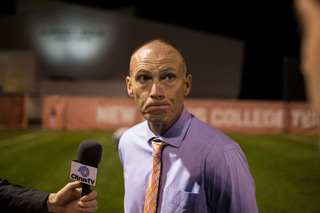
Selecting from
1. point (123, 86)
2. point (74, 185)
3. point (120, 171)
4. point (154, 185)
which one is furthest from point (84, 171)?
point (123, 86)

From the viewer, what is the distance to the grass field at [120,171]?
188 inches

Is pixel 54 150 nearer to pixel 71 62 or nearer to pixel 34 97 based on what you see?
pixel 34 97

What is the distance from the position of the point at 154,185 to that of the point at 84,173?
1.35 ft

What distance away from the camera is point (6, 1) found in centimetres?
2156

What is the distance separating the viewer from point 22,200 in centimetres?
189

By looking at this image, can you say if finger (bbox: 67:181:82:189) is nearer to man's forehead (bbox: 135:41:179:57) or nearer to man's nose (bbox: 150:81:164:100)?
man's nose (bbox: 150:81:164:100)

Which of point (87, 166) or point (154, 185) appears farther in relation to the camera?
point (154, 185)

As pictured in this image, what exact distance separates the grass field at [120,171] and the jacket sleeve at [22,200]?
2515mm

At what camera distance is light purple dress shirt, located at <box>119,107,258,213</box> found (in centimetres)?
151

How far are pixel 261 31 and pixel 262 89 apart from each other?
438 centimetres

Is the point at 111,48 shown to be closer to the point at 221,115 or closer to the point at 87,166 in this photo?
the point at 221,115

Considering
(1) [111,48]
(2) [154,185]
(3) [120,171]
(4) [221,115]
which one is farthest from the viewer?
(1) [111,48]

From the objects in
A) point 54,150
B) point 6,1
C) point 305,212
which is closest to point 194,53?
point 6,1

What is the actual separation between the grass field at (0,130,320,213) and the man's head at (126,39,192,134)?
3.17 metres
